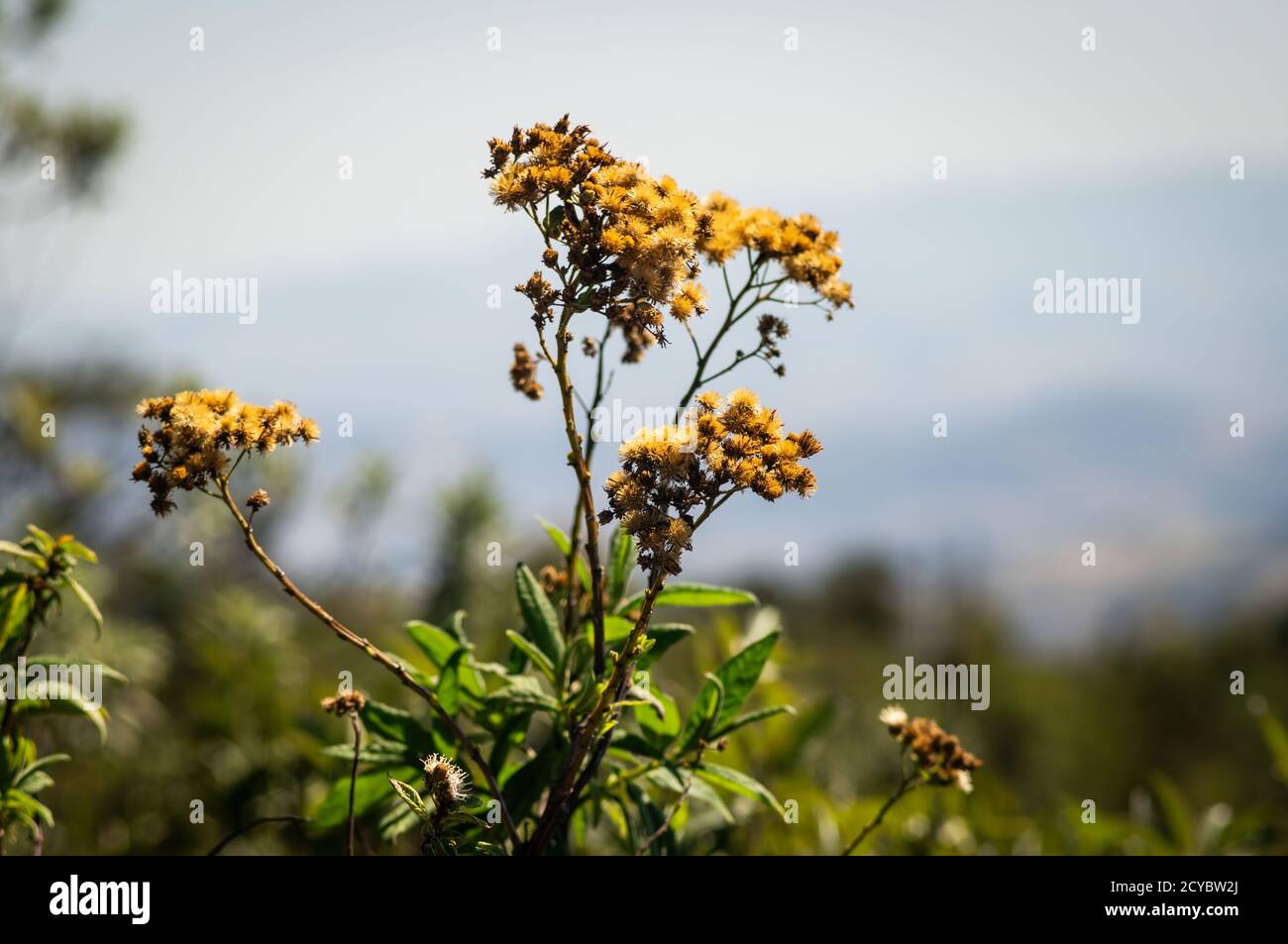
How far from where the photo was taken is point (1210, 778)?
31.0m

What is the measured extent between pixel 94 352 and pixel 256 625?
49.6ft

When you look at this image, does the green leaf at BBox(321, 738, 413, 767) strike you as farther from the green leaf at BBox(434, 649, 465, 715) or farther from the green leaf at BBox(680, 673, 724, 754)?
the green leaf at BBox(680, 673, 724, 754)

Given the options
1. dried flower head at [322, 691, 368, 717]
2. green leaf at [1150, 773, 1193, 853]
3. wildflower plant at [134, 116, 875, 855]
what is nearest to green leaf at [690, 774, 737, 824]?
wildflower plant at [134, 116, 875, 855]

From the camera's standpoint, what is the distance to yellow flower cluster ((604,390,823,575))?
1.41 meters

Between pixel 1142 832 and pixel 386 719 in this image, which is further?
pixel 1142 832

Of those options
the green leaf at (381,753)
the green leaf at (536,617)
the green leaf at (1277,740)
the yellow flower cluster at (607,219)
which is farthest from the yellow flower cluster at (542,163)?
the green leaf at (1277,740)

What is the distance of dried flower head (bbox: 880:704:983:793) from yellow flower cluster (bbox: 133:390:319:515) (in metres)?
1.14

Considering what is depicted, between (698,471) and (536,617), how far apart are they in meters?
0.50

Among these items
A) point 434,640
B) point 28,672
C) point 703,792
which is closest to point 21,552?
point 28,672

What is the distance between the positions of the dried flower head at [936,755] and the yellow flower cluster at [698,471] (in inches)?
24.0

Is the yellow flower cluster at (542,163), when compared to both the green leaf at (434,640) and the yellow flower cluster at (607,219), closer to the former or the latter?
the yellow flower cluster at (607,219)

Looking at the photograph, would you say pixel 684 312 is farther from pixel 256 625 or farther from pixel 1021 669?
pixel 1021 669
